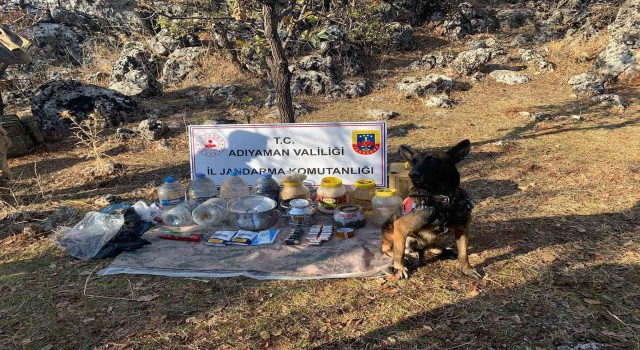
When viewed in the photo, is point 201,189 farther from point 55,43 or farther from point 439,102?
point 55,43

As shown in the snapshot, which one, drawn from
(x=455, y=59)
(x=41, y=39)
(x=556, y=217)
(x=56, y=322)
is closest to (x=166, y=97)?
(x=41, y=39)

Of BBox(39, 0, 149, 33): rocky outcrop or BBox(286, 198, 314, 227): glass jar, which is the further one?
BBox(39, 0, 149, 33): rocky outcrop

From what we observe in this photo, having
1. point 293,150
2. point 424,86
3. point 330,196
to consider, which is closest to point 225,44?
point 424,86

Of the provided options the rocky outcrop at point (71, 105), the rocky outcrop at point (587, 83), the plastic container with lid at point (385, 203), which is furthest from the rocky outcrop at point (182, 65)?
the rocky outcrop at point (587, 83)

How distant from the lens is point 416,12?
15367 mm

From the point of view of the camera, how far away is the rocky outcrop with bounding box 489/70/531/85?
11.0 metres

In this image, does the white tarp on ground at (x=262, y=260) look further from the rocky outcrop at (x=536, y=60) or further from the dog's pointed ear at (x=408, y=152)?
the rocky outcrop at (x=536, y=60)

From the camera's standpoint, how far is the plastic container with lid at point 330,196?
4.77 metres

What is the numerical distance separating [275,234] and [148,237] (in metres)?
1.30

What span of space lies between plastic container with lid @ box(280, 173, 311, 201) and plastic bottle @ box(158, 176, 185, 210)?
3.92 feet

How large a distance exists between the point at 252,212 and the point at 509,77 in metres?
9.24

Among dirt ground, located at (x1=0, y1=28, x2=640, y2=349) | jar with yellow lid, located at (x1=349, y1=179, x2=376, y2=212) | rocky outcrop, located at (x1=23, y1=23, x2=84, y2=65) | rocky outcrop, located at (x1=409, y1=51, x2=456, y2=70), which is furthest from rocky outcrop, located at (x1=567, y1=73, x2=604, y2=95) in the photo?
rocky outcrop, located at (x1=23, y1=23, x2=84, y2=65)

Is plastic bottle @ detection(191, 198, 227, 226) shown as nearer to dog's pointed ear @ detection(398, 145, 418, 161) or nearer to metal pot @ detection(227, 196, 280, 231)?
metal pot @ detection(227, 196, 280, 231)

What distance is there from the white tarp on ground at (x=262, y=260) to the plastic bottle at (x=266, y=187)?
854 millimetres
